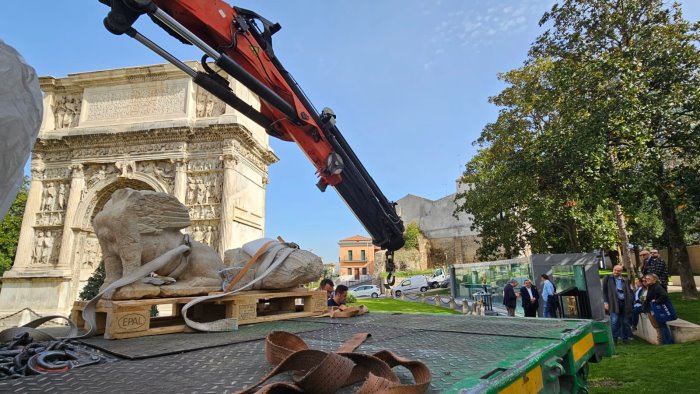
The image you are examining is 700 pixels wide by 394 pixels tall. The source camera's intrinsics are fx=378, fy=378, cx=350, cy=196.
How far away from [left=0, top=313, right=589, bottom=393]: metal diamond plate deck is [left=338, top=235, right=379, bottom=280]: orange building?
59.1m

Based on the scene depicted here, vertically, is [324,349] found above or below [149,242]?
below

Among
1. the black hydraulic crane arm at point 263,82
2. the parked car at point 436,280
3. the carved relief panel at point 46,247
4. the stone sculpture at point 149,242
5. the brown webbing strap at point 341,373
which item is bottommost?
the parked car at point 436,280

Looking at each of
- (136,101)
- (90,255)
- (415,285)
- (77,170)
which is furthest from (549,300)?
(415,285)

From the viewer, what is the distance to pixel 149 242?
3764mm

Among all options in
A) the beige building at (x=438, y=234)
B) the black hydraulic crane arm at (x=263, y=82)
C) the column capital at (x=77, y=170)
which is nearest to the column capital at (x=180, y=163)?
the column capital at (x=77, y=170)

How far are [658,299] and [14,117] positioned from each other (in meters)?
9.59

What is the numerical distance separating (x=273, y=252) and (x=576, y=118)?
11.1 meters

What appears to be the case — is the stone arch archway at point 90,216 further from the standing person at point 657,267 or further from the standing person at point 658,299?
the standing person at point 657,267

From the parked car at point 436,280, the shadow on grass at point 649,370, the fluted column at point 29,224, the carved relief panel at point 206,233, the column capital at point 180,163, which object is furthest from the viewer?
Answer: the parked car at point 436,280

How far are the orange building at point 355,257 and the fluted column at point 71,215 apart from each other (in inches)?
1910

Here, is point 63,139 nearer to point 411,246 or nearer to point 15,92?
point 15,92

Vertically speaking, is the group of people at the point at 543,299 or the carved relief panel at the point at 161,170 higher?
the carved relief panel at the point at 161,170

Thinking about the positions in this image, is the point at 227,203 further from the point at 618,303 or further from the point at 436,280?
the point at 436,280

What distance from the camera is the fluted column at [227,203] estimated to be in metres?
14.0
